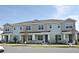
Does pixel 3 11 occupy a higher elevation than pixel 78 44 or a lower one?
higher

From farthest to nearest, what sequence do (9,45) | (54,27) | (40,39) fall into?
(54,27), (40,39), (9,45)

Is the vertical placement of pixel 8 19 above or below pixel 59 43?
above

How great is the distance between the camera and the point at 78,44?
56.3ft

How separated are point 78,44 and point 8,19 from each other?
548 cm

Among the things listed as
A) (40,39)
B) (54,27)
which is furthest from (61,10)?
(54,27)

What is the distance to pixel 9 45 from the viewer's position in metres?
16.8

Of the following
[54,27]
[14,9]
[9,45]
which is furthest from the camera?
[54,27]

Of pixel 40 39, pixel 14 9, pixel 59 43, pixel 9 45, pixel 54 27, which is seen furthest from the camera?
pixel 54 27
